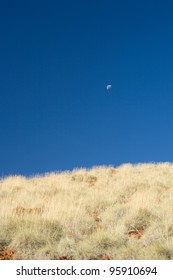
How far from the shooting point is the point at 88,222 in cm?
1469

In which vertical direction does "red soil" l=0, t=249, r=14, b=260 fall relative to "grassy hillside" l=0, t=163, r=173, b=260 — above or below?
below

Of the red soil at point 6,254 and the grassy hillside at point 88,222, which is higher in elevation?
the grassy hillside at point 88,222

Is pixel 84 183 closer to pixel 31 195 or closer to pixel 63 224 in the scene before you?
pixel 31 195

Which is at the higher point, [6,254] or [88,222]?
[88,222]

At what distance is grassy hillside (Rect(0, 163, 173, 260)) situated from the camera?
12297mm

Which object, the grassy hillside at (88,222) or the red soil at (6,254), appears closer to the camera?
the red soil at (6,254)

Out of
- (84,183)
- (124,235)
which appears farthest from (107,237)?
(84,183)

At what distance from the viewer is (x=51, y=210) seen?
1547 cm

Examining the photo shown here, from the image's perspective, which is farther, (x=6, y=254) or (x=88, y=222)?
(x=88, y=222)

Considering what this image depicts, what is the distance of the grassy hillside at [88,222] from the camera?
1230cm

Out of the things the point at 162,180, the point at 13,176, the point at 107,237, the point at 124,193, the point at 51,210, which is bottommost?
the point at 107,237

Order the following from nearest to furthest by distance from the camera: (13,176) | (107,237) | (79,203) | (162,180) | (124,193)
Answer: (107,237)
(79,203)
(124,193)
(162,180)
(13,176)

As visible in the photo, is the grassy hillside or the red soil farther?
the grassy hillside
